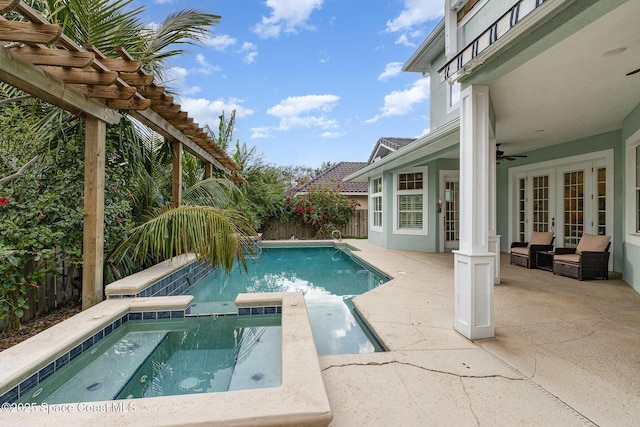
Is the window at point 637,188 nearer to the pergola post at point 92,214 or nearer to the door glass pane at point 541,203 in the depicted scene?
the door glass pane at point 541,203

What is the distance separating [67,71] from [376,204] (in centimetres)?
1045

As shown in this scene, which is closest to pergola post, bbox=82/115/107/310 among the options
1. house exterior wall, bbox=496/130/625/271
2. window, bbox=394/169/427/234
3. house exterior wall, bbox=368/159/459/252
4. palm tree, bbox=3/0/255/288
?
palm tree, bbox=3/0/255/288

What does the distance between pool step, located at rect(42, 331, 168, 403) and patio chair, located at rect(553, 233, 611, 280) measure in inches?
281

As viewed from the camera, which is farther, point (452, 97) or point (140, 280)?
point (452, 97)

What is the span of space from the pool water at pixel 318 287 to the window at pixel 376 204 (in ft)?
6.24

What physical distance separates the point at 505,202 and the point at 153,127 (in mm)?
9323

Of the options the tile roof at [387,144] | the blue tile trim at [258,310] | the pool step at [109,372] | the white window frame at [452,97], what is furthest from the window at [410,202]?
the pool step at [109,372]

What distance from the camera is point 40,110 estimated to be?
4.32m

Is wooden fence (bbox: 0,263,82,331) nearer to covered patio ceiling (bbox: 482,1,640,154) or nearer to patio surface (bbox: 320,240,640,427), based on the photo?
patio surface (bbox: 320,240,640,427)

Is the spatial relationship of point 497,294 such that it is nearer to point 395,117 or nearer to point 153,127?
point 153,127

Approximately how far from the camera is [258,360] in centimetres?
311

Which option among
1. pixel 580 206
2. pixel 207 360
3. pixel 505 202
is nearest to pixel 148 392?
pixel 207 360

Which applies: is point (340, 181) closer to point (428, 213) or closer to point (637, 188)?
point (428, 213)

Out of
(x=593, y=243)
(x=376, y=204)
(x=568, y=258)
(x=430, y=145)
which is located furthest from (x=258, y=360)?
(x=376, y=204)
